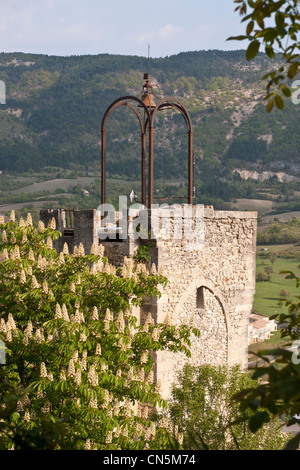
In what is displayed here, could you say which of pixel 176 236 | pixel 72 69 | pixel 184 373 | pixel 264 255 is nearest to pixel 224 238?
pixel 176 236

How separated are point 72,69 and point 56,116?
31.9ft

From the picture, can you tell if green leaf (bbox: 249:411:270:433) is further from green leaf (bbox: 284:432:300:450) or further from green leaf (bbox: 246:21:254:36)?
green leaf (bbox: 246:21:254:36)

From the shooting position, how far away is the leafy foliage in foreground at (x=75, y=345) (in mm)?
6414

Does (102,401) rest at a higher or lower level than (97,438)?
higher

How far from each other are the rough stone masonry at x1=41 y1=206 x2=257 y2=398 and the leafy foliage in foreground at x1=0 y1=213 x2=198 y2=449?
5.15ft

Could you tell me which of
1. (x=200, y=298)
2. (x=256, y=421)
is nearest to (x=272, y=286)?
(x=200, y=298)

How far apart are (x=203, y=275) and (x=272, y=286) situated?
131ft

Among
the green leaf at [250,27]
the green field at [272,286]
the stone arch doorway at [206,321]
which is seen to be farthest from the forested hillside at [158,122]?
the green leaf at [250,27]

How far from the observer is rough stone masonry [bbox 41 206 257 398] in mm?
9883

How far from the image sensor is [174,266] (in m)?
10.2

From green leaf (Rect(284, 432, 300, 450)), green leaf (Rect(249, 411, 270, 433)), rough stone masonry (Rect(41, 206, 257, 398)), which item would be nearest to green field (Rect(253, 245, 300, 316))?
rough stone masonry (Rect(41, 206, 257, 398))

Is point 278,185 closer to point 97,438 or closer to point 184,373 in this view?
point 184,373

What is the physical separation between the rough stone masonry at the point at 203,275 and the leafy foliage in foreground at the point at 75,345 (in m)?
1.57

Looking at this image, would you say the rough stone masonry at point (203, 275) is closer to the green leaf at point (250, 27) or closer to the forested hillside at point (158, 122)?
the green leaf at point (250, 27)
